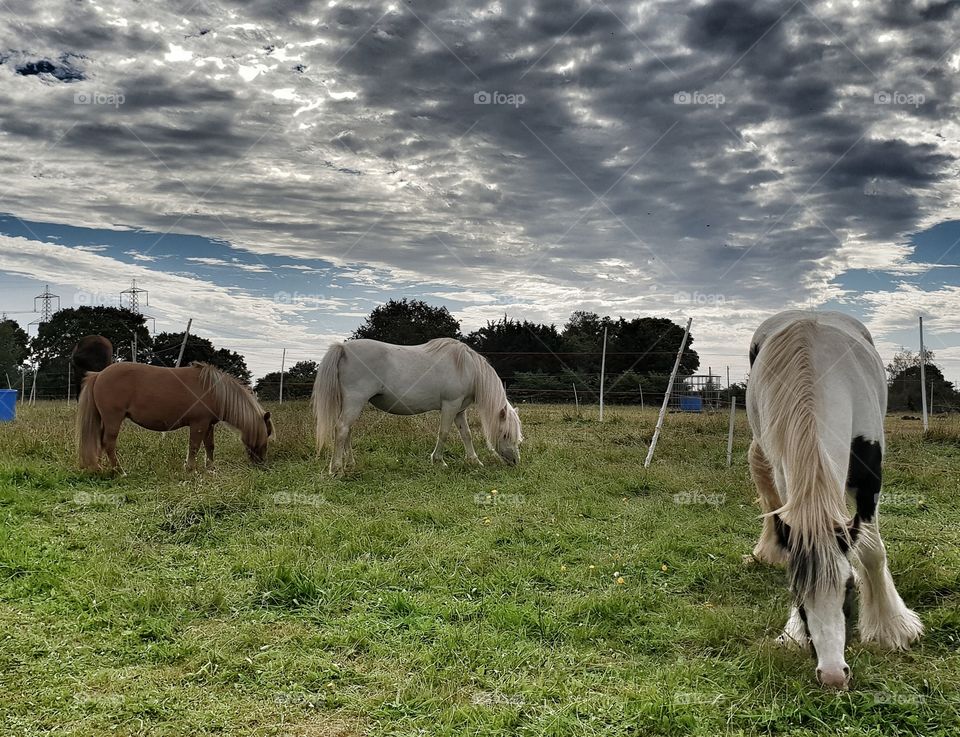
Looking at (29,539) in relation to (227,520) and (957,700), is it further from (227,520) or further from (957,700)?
(957,700)

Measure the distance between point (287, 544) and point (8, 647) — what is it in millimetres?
1976

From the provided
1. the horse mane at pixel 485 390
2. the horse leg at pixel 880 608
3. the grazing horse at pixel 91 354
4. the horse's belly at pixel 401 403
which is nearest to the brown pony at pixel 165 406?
the horse's belly at pixel 401 403

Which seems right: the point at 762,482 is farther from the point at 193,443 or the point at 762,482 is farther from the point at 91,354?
the point at 91,354

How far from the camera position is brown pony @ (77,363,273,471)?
7730 millimetres

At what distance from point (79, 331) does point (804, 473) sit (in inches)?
1481

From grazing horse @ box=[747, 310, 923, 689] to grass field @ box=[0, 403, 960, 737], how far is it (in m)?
0.24

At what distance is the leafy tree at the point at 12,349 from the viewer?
36638 millimetres

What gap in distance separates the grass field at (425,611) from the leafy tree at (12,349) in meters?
35.9

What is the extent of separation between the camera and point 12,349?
39.9 meters

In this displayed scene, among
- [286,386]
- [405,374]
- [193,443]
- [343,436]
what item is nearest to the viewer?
[193,443]

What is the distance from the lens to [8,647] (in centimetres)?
338

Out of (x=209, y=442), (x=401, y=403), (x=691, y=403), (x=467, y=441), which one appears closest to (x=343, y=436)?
(x=401, y=403)

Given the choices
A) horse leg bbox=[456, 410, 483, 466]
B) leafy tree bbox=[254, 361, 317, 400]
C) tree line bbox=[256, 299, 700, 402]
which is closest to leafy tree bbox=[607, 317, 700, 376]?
tree line bbox=[256, 299, 700, 402]

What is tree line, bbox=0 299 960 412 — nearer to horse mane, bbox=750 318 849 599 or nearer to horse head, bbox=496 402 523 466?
horse head, bbox=496 402 523 466
